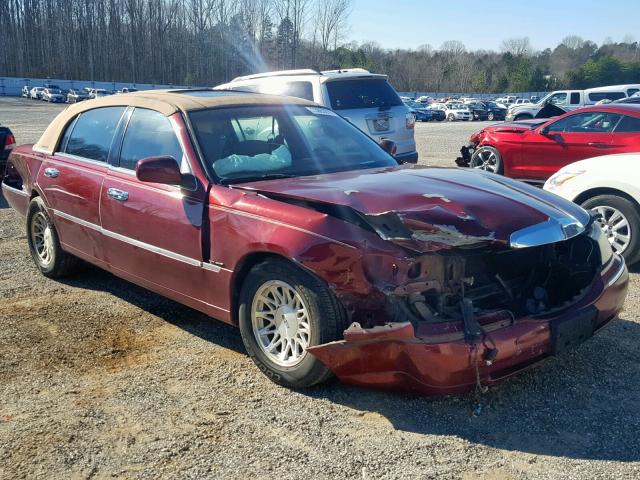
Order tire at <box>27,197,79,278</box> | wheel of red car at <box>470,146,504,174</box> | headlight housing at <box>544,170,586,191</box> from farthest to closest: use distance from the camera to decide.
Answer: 1. wheel of red car at <box>470,146,504,174</box>
2. headlight housing at <box>544,170,586,191</box>
3. tire at <box>27,197,79,278</box>

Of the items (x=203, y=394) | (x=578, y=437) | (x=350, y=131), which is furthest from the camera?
(x=350, y=131)

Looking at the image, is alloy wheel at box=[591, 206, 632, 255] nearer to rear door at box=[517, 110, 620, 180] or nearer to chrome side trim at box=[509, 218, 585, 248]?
chrome side trim at box=[509, 218, 585, 248]

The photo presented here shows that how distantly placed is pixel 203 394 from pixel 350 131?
2519 mm

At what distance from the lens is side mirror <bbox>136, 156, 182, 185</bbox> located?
4.05 meters

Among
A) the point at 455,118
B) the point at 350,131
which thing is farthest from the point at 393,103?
the point at 455,118

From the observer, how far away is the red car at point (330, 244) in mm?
3291

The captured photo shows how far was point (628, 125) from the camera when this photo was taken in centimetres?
Answer: 959

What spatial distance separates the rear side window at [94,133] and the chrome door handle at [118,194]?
0.38 m

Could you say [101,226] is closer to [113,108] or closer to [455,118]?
[113,108]

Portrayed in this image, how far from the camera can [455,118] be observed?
153ft

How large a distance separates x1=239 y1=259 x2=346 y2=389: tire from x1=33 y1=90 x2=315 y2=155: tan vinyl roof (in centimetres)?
154

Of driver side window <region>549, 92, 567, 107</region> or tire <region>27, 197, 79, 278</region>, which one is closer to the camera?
tire <region>27, 197, 79, 278</region>

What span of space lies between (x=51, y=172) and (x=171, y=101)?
5.13 feet

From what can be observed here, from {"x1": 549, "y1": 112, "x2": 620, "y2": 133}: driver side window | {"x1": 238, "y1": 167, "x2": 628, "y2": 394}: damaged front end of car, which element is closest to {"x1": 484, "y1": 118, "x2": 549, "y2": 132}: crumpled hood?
{"x1": 549, "y1": 112, "x2": 620, "y2": 133}: driver side window
